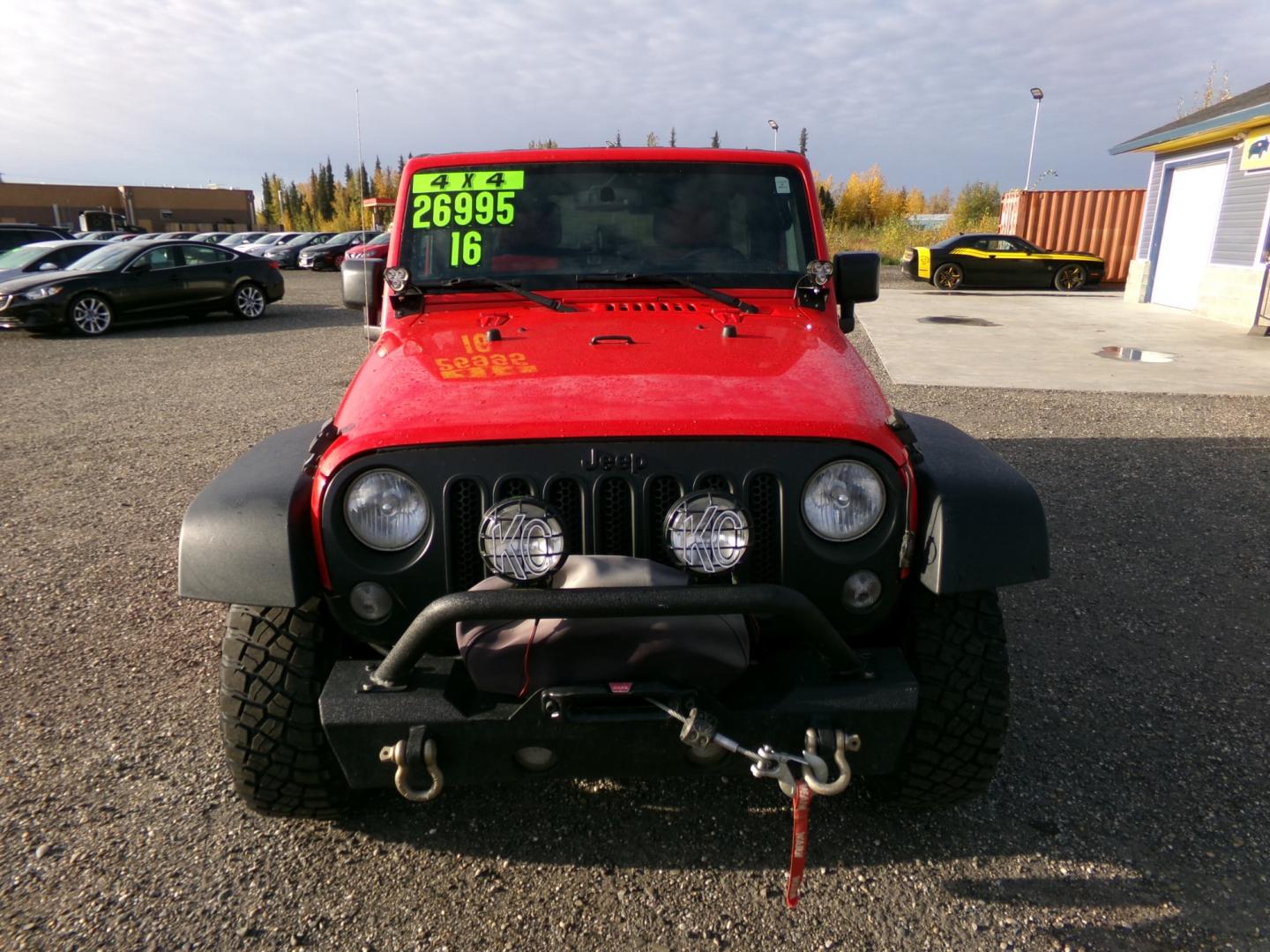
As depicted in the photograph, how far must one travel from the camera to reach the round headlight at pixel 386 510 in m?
2.20

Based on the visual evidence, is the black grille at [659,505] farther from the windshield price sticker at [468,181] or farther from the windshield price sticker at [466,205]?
the windshield price sticker at [468,181]

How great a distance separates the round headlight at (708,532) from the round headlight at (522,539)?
0.90 feet

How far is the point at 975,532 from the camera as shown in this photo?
2250mm

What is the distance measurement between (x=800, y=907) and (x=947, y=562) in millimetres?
950

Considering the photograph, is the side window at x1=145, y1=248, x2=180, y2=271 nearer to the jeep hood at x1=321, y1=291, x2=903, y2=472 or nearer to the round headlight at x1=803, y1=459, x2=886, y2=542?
the jeep hood at x1=321, y1=291, x2=903, y2=472

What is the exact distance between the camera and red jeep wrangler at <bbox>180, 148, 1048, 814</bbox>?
2055 mm

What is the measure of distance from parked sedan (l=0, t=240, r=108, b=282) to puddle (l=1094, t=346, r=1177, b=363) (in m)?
15.0

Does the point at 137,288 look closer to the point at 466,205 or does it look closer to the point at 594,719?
the point at 466,205

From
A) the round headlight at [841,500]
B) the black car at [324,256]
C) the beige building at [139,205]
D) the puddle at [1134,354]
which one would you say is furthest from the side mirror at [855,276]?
the beige building at [139,205]

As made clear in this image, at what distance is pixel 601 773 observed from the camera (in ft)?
7.25

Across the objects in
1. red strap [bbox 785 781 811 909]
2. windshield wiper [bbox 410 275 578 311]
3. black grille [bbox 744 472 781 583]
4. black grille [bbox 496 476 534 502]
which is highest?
windshield wiper [bbox 410 275 578 311]

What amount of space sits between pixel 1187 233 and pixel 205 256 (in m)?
17.1

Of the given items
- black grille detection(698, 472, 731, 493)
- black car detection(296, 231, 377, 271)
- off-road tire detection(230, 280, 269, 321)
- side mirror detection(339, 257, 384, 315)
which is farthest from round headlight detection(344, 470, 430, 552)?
black car detection(296, 231, 377, 271)

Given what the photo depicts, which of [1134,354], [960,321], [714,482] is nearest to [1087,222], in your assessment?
[960,321]
